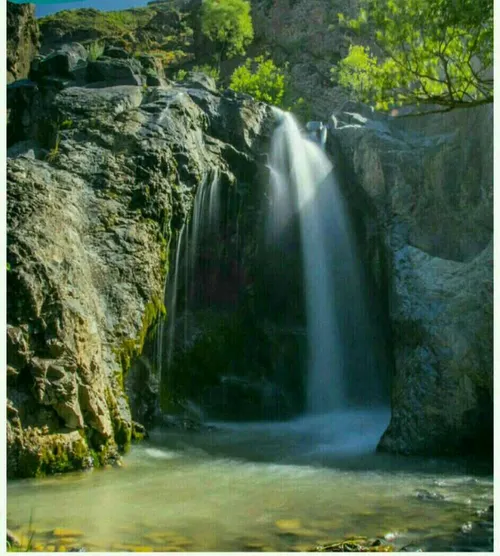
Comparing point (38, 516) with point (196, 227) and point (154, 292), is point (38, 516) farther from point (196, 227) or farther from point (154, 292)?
point (196, 227)

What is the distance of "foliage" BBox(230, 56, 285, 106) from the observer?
2894 centimetres

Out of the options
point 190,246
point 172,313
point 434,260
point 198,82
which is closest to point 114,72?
point 198,82

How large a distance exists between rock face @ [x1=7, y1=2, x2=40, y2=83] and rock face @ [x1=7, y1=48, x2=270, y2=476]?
677 cm

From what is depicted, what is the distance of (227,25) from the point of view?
29.8 m

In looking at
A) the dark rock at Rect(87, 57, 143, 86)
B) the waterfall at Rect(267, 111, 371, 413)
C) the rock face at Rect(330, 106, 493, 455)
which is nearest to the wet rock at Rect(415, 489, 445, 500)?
the rock face at Rect(330, 106, 493, 455)

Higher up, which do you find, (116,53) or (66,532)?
(116,53)

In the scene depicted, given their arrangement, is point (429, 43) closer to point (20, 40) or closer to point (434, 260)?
point (434, 260)

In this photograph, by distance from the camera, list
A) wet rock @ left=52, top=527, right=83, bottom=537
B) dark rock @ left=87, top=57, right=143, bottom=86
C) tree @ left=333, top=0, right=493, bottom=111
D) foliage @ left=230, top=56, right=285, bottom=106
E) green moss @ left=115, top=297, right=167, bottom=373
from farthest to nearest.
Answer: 1. foliage @ left=230, top=56, right=285, bottom=106
2. dark rock @ left=87, top=57, right=143, bottom=86
3. green moss @ left=115, top=297, right=167, bottom=373
4. tree @ left=333, top=0, right=493, bottom=111
5. wet rock @ left=52, top=527, right=83, bottom=537

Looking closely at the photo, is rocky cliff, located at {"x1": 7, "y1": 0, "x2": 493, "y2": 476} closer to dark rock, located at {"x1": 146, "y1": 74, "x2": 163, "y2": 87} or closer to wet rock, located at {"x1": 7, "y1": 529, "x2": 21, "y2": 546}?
dark rock, located at {"x1": 146, "y1": 74, "x2": 163, "y2": 87}

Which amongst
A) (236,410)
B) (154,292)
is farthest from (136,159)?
(236,410)

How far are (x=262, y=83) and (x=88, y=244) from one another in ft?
67.0

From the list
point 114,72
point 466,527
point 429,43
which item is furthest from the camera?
point 114,72

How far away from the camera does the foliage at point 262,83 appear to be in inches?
1139

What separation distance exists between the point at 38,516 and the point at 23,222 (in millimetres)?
3991
